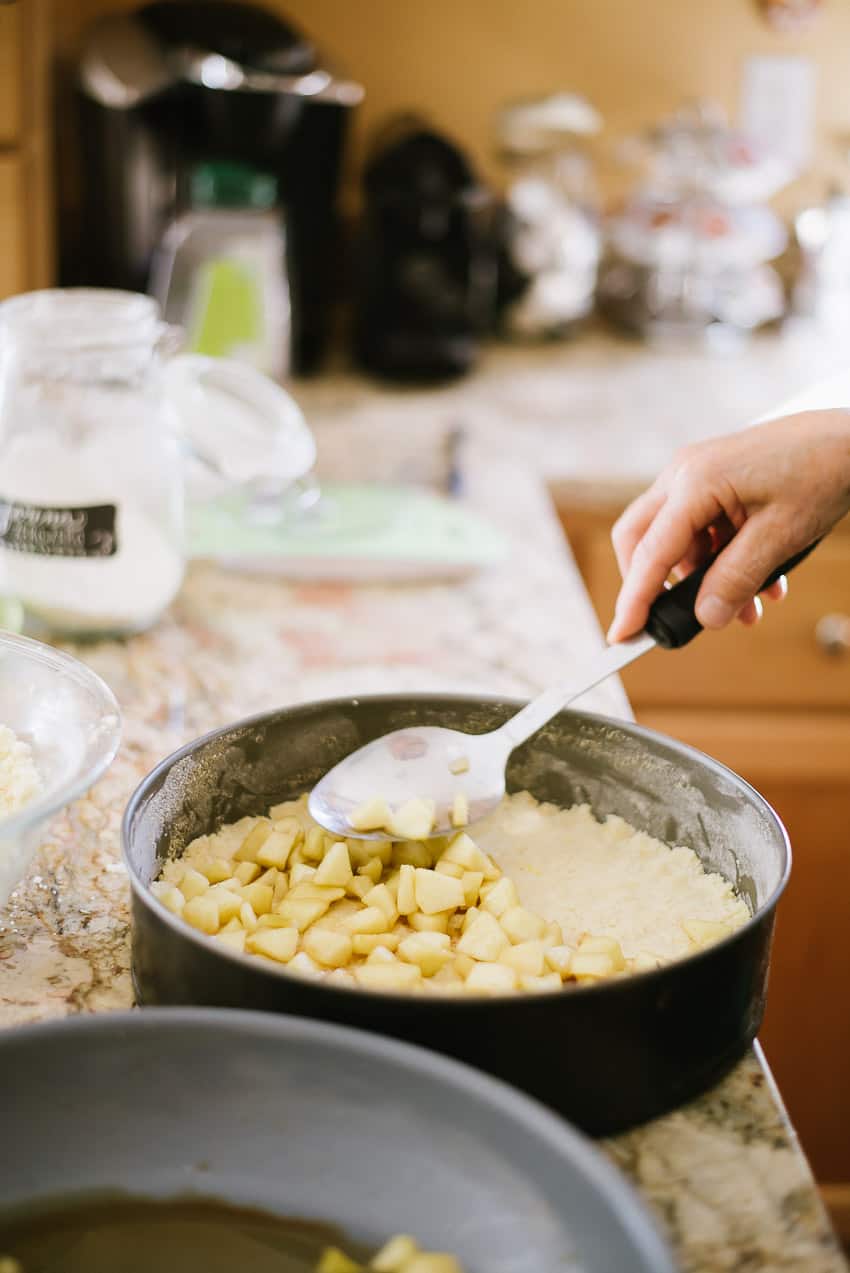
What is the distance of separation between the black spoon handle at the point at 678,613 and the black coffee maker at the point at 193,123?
127cm

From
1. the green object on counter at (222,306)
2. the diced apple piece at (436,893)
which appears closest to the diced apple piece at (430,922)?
the diced apple piece at (436,893)

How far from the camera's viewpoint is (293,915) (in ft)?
2.47

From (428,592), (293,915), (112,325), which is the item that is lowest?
(428,592)

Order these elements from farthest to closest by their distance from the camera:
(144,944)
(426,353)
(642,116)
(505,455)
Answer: (642,116) < (426,353) < (505,455) < (144,944)

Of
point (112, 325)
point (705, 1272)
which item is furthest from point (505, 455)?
point (705, 1272)

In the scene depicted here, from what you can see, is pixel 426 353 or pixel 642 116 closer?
pixel 426 353

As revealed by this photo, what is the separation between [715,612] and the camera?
894mm

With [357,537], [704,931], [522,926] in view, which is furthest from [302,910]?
[357,537]

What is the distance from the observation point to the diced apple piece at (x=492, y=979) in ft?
2.22

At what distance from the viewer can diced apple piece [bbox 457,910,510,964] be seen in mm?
717

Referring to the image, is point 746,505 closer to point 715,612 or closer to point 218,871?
point 715,612

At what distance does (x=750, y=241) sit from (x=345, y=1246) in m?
2.13

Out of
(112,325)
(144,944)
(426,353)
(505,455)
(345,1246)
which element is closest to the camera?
(345,1246)

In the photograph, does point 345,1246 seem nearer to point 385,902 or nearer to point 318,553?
point 385,902
